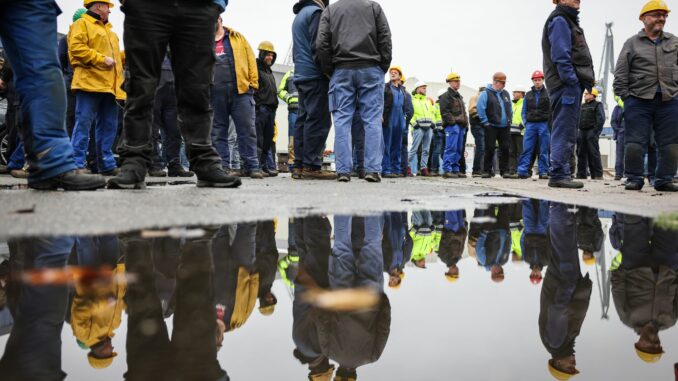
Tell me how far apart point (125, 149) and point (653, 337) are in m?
2.80

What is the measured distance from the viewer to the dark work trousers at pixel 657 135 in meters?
4.16

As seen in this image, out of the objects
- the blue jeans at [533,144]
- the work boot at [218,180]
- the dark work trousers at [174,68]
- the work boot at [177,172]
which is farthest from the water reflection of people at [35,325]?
the blue jeans at [533,144]

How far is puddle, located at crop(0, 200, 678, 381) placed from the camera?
59 centimetres

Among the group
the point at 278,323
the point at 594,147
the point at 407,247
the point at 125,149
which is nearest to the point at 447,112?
the point at 594,147

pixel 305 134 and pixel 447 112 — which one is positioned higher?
pixel 447 112

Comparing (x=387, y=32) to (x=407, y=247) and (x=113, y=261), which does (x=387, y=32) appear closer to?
(x=407, y=247)

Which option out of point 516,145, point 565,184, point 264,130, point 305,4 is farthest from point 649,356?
point 516,145

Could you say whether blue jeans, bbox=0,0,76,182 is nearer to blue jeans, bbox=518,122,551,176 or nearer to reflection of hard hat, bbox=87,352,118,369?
reflection of hard hat, bbox=87,352,118,369

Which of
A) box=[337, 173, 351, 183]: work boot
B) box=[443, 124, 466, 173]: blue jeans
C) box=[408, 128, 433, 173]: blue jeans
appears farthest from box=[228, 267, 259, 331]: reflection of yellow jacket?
box=[408, 128, 433, 173]: blue jeans

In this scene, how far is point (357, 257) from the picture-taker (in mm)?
1117

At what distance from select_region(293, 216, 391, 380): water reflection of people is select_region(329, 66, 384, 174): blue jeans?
3195 mm

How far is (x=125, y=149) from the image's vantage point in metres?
2.90

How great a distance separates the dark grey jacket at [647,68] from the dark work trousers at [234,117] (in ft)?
11.4

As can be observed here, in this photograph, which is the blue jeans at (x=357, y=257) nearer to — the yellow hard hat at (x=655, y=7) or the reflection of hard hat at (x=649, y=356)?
the reflection of hard hat at (x=649, y=356)
